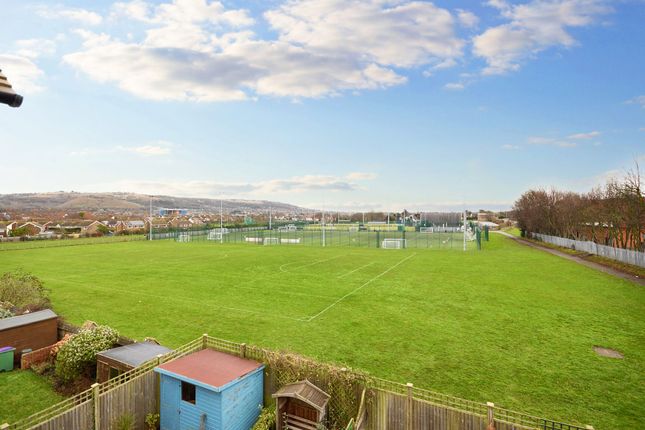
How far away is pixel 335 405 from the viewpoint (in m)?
7.72

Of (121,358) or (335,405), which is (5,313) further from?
(335,405)

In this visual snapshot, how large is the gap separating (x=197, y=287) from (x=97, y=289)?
6.49 meters

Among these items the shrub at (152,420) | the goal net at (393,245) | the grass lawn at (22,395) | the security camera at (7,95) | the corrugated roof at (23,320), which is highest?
the security camera at (7,95)

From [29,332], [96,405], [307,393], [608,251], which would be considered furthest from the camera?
[608,251]

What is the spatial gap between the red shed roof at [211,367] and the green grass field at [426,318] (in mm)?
3810

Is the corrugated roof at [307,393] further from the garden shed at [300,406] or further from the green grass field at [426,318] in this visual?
the green grass field at [426,318]

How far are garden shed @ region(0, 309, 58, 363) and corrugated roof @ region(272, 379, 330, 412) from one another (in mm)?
10441

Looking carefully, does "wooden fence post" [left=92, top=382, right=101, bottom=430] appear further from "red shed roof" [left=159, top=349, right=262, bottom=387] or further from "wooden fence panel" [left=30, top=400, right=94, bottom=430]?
"red shed roof" [left=159, top=349, right=262, bottom=387]

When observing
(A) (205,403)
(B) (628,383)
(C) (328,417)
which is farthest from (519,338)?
(A) (205,403)

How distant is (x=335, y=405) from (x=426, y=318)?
32.6 feet

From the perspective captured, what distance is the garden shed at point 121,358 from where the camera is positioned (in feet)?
29.5

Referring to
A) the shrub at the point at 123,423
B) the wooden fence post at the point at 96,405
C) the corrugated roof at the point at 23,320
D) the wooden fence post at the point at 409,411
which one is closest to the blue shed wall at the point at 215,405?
the shrub at the point at 123,423

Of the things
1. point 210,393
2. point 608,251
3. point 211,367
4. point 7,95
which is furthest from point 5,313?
point 608,251

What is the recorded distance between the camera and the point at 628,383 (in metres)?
10.3
